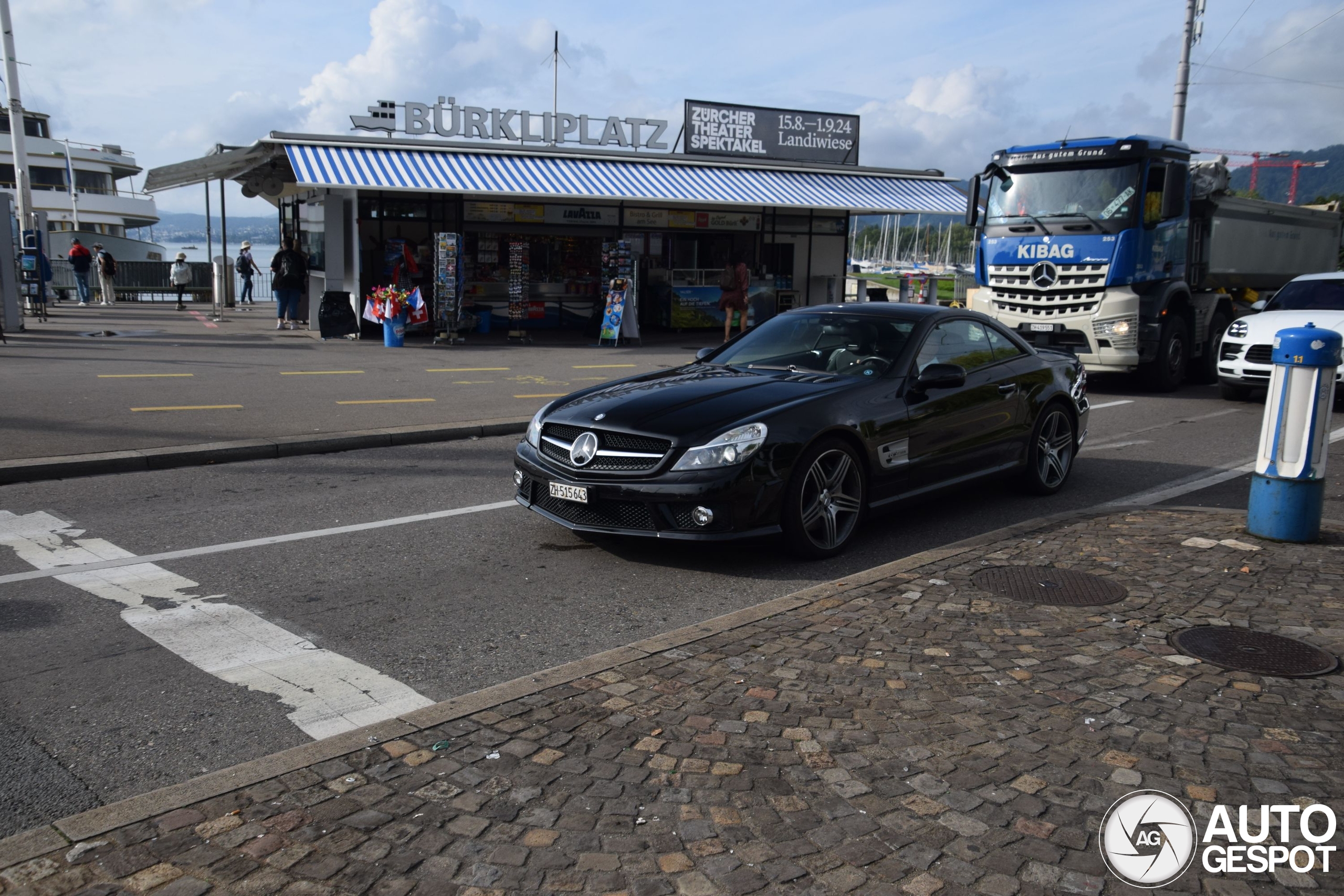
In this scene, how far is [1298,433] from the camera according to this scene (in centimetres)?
652

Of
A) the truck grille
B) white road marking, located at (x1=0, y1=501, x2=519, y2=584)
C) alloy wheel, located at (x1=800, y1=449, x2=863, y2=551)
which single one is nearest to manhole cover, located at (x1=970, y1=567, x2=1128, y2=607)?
alloy wheel, located at (x1=800, y1=449, x2=863, y2=551)

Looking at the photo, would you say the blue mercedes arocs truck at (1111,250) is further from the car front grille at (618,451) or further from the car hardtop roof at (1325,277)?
the car front grille at (618,451)

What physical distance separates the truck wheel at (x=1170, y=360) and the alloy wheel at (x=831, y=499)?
33.9 feet

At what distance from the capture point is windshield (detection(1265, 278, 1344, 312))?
14.5 metres

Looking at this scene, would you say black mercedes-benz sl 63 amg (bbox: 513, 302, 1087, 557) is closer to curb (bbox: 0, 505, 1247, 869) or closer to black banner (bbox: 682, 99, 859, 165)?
curb (bbox: 0, 505, 1247, 869)

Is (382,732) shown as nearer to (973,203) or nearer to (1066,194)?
(1066,194)

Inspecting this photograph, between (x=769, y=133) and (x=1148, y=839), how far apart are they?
26.1 m

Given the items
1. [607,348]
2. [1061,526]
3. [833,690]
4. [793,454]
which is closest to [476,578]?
[793,454]

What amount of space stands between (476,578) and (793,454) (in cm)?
197

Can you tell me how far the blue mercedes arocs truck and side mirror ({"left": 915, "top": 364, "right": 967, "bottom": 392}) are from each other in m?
8.28

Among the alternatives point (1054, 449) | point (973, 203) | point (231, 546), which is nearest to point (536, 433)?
point (231, 546)

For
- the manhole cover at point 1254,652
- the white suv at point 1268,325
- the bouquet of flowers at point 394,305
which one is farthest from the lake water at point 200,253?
the manhole cover at point 1254,652

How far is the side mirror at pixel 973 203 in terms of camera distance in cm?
1609

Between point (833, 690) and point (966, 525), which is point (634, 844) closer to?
point (833, 690)
